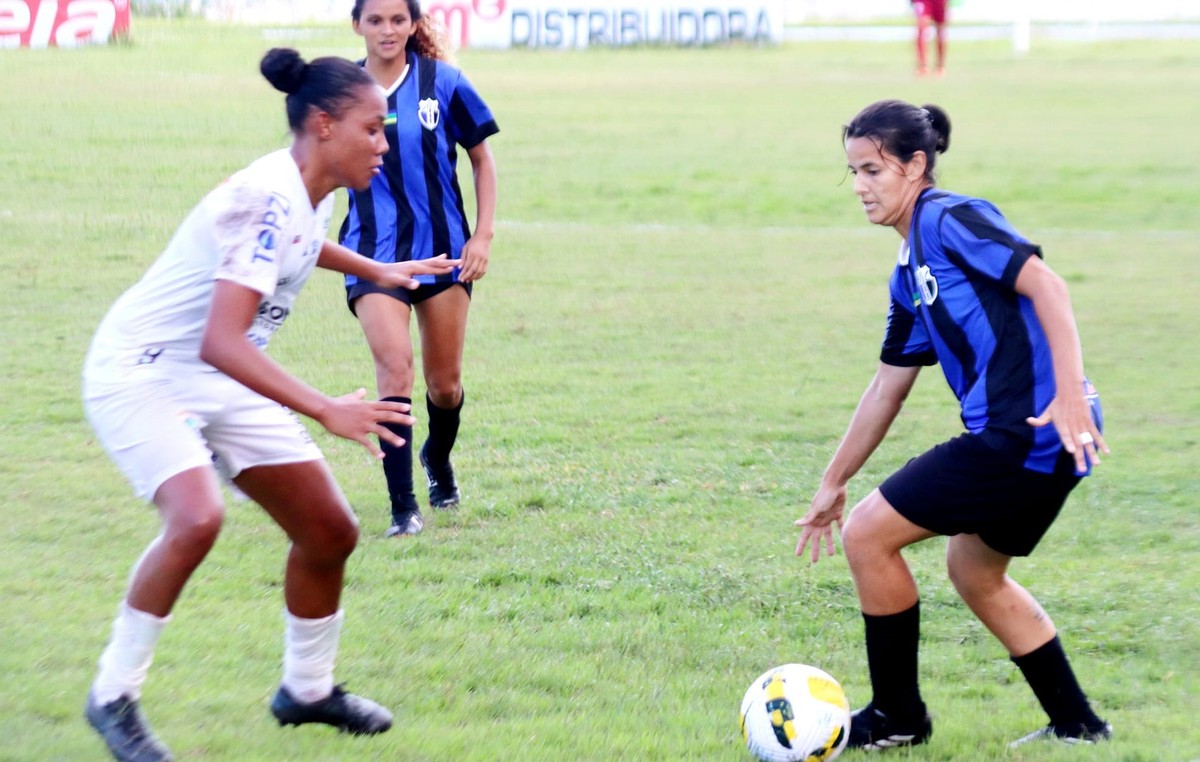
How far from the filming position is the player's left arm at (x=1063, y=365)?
3350mm

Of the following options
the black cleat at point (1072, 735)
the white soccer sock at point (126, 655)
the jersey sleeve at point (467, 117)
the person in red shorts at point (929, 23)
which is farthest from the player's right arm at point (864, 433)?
the person in red shorts at point (929, 23)

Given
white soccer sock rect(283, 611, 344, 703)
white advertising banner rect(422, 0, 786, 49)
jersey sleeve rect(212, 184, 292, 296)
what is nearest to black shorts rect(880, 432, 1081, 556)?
white soccer sock rect(283, 611, 344, 703)

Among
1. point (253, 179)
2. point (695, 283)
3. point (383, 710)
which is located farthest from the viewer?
point (695, 283)

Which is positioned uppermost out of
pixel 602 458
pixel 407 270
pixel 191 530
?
pixel 407 270

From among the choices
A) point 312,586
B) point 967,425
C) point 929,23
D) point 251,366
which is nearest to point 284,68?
point 251,366

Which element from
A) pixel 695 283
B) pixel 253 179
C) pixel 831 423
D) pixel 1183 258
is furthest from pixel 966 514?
pixel 1183 258

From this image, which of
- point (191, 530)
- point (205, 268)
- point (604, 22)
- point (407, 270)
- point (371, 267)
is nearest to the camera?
point (191, 530)

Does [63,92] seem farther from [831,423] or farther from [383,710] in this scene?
[383,710]

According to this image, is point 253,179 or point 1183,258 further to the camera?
point 1183,258

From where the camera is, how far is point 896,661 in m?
3.65

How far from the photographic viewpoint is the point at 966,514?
3.49 m

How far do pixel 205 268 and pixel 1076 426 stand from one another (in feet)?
6.70

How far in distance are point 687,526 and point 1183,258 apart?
8592mm

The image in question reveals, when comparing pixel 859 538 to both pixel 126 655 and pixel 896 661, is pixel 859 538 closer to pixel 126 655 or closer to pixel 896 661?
pixel 896 661
